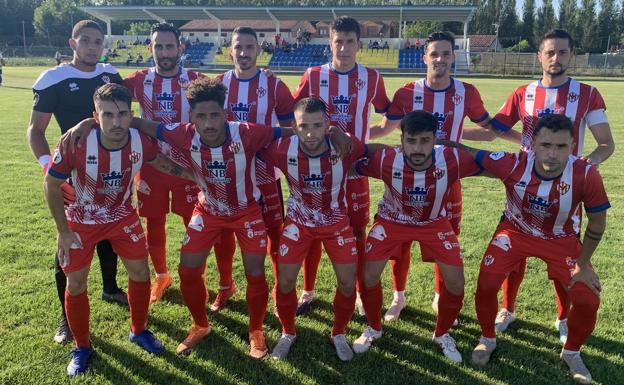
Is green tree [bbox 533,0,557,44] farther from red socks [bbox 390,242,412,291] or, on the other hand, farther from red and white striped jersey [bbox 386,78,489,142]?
red socks [bbox 390,242,412,291]

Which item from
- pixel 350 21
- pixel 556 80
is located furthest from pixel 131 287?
pixel 556 80

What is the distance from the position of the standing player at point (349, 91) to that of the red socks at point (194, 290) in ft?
2.76

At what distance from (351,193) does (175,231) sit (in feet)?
8.61

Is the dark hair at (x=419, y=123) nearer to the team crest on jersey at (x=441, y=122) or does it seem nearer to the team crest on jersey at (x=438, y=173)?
the team crest on jersey at (x=438, y=173)

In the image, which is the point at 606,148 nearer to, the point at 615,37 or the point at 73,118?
the point at 73,118

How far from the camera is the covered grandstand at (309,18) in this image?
4072 cm

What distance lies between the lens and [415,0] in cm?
7331

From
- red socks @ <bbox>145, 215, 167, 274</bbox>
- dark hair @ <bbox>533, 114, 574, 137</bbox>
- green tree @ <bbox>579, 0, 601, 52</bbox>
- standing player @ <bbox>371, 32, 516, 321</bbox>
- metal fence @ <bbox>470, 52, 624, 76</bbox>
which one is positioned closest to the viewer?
dark hair @ <bbox>533, 114, 574, 137</bbox>

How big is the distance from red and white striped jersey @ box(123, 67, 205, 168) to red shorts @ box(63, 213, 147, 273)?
74 centimetres

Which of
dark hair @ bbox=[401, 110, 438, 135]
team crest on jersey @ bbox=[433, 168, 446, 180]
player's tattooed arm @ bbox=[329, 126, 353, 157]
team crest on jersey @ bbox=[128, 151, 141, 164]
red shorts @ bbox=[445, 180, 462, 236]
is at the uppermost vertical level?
dark hair @ bbox=[401, 110, 438, 135]

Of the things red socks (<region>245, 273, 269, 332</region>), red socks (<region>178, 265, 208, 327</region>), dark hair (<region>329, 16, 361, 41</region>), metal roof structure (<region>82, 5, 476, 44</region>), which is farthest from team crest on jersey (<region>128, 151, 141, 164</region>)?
metal roof structure (<region>82, 5, 476, 44</region>)

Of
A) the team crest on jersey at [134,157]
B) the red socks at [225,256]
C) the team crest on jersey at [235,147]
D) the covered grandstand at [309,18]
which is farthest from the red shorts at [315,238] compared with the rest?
the covered grandstand at [309,18]

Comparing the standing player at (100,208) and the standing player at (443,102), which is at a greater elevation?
the standing player at (443,102)

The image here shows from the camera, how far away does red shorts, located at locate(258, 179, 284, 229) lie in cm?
384
